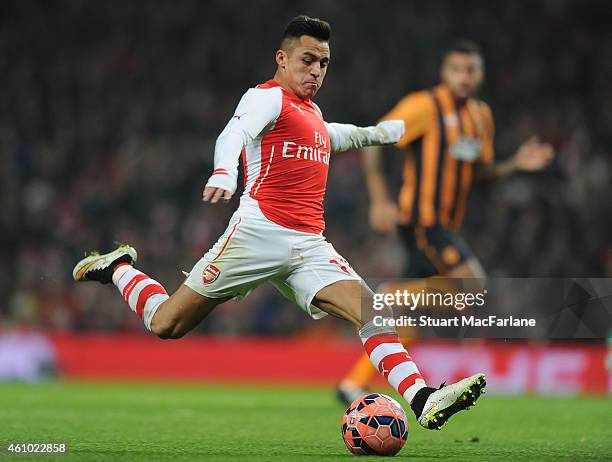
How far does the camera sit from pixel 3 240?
15.2m

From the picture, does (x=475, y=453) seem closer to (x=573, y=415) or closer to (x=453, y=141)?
(x=573, y=415)

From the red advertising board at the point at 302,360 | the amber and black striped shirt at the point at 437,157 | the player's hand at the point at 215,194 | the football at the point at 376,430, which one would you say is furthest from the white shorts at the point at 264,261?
the red advertising board at the point at 302,360

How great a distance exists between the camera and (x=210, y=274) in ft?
17.7

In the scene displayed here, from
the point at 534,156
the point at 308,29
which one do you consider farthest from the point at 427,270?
the point at 308,29

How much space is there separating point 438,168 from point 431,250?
2.22 ft

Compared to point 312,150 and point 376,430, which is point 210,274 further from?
point 376,430

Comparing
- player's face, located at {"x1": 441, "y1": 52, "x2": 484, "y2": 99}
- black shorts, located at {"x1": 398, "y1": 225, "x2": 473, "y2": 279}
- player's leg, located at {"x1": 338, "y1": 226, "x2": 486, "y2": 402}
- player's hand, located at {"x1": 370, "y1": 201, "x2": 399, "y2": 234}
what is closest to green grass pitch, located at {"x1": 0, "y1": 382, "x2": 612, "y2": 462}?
player's leg, located at {"x1": 338, "y1": 226, "x2": 486, "y2": 402}

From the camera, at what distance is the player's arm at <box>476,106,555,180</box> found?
7.36 meters

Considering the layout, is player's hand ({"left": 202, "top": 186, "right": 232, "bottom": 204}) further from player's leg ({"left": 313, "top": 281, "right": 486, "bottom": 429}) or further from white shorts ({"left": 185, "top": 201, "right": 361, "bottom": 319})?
player's leg ({"left": 313, "top": 281, "right": 486, "bottom": 429})

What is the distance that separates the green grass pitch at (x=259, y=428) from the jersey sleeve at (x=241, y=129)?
125 centimetres

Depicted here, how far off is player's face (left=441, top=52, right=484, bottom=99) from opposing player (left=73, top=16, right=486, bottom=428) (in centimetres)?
314

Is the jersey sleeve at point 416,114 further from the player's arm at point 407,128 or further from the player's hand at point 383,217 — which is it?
the player's hand at point 383,217

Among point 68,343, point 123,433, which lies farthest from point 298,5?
point 123,433

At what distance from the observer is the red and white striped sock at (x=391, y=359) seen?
16.8 feet
